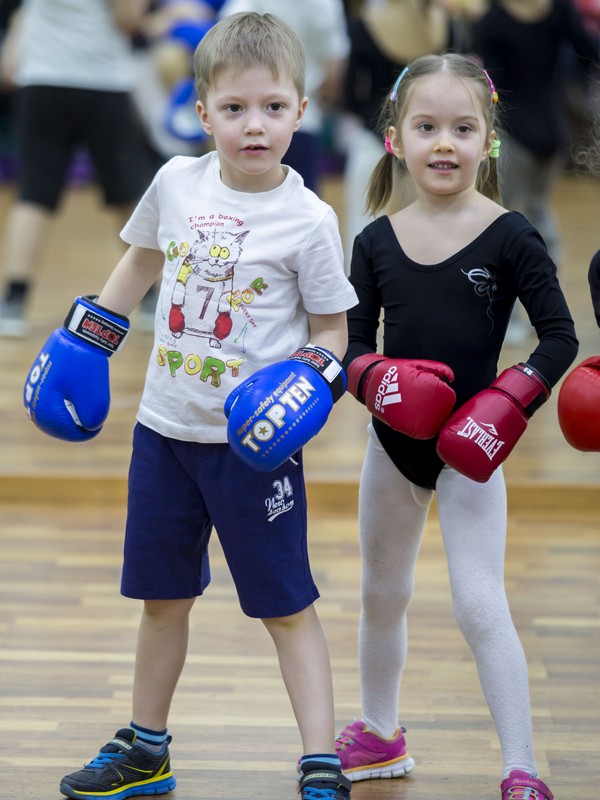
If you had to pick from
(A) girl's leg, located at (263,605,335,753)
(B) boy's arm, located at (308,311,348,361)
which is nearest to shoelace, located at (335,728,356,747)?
(A) girl's leg, located at (263,605,335,753)

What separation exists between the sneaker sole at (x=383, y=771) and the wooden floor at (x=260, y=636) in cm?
2

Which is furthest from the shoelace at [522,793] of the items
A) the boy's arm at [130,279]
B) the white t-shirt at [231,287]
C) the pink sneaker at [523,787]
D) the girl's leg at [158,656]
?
the boy's arm at [130,279]

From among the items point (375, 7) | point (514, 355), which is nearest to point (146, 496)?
point (514, 355)

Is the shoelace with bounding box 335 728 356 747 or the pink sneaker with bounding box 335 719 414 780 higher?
the shoelace with bounding box 335 728 356 747

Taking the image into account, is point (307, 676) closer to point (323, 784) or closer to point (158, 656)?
point (323, 784)

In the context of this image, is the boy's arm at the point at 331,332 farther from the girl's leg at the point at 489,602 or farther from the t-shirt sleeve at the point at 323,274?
the girl's leg at the point at 489,602

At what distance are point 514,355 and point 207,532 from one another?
2931 millimetres

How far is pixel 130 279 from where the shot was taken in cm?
236

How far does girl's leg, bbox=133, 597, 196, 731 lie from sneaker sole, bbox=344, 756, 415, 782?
37 cm

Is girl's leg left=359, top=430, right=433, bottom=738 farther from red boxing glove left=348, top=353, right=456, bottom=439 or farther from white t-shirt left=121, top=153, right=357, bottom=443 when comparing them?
white t-shirt left=121, top=153, right=357, bottom=443

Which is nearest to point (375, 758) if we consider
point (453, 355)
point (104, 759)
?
point (104, 759)

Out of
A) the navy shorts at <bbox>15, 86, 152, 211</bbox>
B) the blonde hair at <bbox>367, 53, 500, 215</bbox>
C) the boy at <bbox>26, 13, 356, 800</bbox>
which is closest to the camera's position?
the boy at <bbox>26, 13, 356, 800</bbox>

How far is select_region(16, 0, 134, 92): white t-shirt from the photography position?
509 centimetres

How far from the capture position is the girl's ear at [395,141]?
7.61 feet
